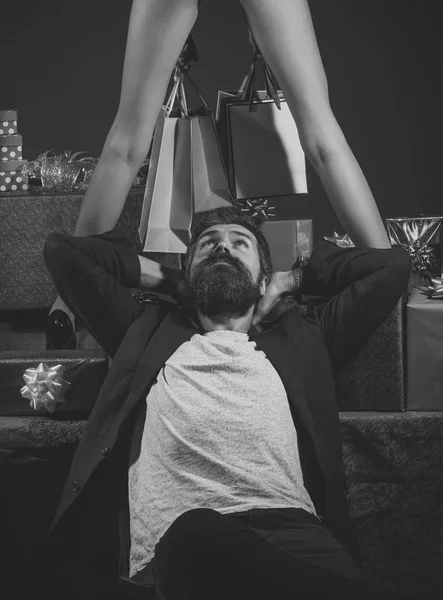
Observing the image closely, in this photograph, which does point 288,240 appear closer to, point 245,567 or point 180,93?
point 180,93

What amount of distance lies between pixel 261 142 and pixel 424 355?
31.8 inches

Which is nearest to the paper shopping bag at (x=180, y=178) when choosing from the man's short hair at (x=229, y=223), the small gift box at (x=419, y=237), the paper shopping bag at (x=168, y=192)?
the paper shopping bag at (x=168, y=192)

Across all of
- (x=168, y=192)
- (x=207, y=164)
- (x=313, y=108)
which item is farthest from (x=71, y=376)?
(x=313, y=108)

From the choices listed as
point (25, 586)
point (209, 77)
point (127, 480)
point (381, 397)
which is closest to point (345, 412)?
point (381, 397)

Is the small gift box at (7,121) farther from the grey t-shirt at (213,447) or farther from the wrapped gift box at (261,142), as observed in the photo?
the grey t-shirt at (213,447)

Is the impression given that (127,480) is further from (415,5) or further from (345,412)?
(415,5)

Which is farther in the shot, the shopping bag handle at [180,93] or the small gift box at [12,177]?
the small gift box at [12,177]

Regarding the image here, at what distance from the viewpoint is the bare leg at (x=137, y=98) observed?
2.72m

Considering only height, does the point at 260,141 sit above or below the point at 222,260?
above

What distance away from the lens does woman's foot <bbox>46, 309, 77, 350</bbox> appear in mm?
2973

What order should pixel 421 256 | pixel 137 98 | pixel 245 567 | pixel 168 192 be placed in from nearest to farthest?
pixel 245 567, pixel 137 98, pixel 168 192, pixel 421 256

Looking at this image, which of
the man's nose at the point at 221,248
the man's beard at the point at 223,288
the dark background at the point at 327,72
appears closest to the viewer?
the man's beard at the point at 223,288

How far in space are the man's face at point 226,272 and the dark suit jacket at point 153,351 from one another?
0.09m

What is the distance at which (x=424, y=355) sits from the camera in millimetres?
2689
